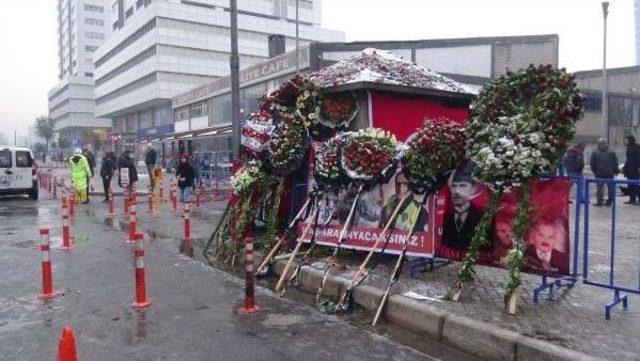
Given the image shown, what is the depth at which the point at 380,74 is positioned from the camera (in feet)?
30.4

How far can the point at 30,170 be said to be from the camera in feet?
69.7

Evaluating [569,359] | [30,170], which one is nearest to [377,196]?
[569,359]

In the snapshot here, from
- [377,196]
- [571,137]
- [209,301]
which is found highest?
[571,137]

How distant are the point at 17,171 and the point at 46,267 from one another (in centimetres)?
1613

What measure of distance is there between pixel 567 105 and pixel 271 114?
5.44m

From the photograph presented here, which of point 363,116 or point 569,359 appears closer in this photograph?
point 569,359

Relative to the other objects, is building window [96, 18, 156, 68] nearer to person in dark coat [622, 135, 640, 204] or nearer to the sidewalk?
A: person in dark coat [622, 135, 640, 204]

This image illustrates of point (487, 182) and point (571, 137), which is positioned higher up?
point (571, 137)

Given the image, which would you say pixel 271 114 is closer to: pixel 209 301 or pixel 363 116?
pixel 363 116

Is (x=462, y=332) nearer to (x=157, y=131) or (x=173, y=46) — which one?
(x=157, y=131)

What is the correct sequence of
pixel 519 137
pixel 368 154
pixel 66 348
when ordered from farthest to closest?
1. pixel 368 154
2. pixel 519 137
3. pixel 66 348

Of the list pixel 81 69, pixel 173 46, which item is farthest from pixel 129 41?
pixel 81 69

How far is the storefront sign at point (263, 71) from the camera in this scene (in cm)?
3005

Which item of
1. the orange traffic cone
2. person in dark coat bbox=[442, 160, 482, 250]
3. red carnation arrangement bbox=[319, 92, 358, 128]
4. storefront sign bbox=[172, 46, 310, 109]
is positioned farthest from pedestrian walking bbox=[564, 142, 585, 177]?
storefront sign bbox=[172, 46, 310, 109]
